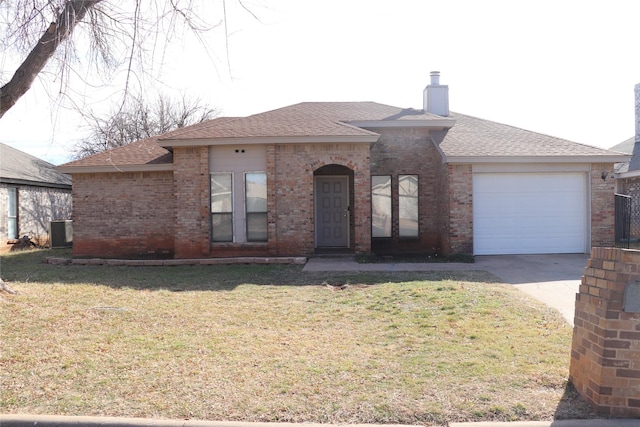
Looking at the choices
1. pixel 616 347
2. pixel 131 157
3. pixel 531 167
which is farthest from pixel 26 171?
pixel 616 347

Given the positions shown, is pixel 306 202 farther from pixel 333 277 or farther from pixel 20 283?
pixel 20 283

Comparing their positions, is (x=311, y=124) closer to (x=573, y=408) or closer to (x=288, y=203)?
(x=288, y=203)

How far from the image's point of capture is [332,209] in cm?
1550

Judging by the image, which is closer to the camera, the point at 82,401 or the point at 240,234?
the point at 82,401

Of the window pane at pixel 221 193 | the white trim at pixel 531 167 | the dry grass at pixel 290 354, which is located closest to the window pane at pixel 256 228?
the window pane at pixel 221 193

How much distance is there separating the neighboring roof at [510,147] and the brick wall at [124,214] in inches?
327

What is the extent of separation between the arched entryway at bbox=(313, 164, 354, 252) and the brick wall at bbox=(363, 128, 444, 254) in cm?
106

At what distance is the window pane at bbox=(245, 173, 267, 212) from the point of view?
13445 mm

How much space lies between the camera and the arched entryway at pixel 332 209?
50.6 feet

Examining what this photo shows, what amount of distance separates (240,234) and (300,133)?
3.23m

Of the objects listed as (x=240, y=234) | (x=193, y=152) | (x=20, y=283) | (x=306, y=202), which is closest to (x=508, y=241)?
(x=306, y=202)

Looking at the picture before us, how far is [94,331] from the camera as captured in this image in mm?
6176

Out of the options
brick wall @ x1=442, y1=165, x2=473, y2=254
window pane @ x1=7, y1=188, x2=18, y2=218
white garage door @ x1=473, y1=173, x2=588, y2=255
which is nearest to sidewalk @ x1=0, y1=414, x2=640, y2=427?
brick wall @ x1=442, y1=165, x2=473, y2=254

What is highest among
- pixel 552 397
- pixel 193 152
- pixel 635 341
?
pixel 193 152
